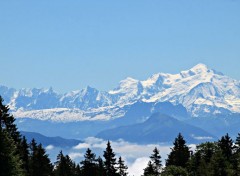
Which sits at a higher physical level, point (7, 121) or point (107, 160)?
point (7, 121)

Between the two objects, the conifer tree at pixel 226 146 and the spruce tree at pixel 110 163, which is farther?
the conifer tree at pixel 226 146

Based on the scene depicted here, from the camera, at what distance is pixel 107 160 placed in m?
60.2

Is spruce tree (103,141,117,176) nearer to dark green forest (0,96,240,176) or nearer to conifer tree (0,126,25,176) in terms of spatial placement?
dark green forest (0,96,240,176)

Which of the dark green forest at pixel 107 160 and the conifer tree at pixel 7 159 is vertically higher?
the dark green forest at pixel 107 160

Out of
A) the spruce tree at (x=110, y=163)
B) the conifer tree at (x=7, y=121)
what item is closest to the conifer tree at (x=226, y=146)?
the spruce tree at (x=110, y=163)

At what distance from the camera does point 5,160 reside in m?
38.4

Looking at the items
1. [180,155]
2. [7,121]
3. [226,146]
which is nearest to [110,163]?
[7,121]

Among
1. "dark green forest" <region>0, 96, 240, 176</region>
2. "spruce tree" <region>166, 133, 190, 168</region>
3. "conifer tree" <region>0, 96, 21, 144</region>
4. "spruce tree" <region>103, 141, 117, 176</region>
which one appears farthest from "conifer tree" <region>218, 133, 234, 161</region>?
"conifer tree" <region>0, 96, 21, 144</region>

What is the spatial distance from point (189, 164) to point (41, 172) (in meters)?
21.6

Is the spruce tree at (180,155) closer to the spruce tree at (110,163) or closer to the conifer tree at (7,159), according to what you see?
the spruce tree at (110,163)

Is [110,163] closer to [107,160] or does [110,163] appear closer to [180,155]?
[107,160]

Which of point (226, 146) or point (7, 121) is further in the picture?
point (226, 146)

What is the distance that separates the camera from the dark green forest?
128ft

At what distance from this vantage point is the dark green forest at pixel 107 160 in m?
39.1
